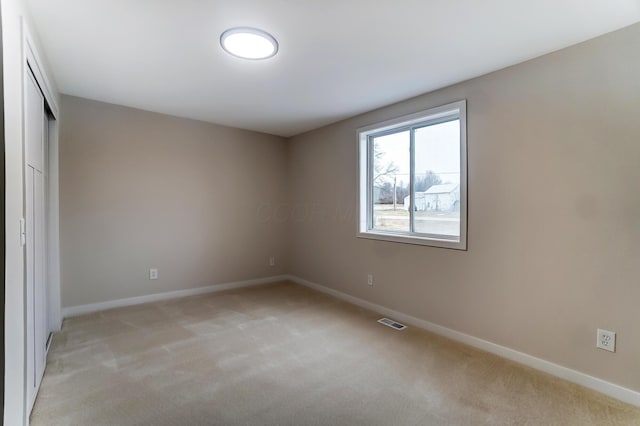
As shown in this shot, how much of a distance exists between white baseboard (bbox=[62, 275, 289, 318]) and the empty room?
0.03 meters

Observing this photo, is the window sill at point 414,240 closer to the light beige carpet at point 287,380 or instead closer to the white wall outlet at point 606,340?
the light beige carpet at point 287,380

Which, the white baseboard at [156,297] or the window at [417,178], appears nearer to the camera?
the window at [417,178]

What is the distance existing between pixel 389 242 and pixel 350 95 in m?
1.63

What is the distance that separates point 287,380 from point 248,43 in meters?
2.35

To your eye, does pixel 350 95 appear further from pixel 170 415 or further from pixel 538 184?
pixel 170 415

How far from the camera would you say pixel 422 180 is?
315cm

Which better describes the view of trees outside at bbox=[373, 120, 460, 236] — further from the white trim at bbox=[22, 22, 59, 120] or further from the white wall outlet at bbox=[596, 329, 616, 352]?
the white trim at bbox=[22, 22, 59, 120]

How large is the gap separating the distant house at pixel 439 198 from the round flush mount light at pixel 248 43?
1.94 meters

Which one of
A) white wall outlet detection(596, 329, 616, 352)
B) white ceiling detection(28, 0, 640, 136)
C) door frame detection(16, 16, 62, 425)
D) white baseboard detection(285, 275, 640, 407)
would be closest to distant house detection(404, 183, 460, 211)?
white ceiling detection(28, 0, 640, 136)

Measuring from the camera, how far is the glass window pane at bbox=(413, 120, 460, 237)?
2.88 meters

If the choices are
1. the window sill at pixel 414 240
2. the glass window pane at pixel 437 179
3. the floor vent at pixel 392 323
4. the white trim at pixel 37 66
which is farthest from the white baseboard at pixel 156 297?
the glass window pane at pixel 437 179

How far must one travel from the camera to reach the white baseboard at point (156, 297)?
10.7 feet

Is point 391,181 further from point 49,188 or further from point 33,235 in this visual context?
point 49,188

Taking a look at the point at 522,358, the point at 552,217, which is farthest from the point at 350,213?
the point at 522,358
